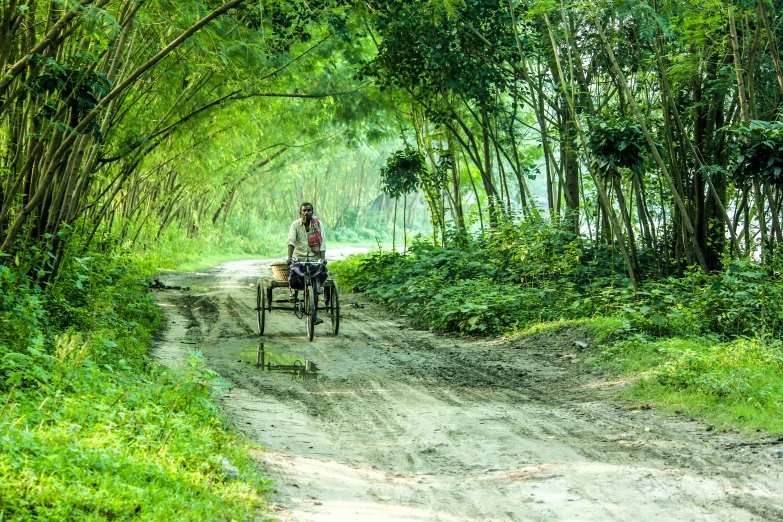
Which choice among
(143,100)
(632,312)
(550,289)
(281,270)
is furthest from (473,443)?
(143,100)

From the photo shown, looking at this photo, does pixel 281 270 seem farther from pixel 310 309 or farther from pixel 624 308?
pixel 624 308

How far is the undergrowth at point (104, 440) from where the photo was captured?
3.81 metres

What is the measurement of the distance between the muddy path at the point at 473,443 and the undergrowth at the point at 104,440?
0.38 m

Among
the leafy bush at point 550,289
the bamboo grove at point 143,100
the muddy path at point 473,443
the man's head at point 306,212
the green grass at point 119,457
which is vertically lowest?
the muddy path at point 473,443

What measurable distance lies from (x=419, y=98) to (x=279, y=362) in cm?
918

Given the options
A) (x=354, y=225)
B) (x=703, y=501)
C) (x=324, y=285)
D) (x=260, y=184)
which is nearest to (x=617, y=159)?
(x=324, y=285)

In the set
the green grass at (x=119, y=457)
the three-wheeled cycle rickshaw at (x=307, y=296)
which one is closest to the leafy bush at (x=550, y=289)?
the three-wheeled cycle rickshaw at (x=307, y=296)

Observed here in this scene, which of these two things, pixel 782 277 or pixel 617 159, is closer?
pixel 782 277

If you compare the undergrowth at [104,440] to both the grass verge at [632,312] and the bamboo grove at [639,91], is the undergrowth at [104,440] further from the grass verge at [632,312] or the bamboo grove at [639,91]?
the bamboo grove at [639,91]

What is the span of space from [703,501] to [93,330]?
666 cm

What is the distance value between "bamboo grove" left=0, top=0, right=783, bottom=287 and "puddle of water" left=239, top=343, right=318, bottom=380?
2.56 meters

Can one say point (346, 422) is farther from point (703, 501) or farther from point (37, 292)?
point (37, 292)

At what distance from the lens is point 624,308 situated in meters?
11.0

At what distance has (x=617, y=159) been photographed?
36.0 feet
